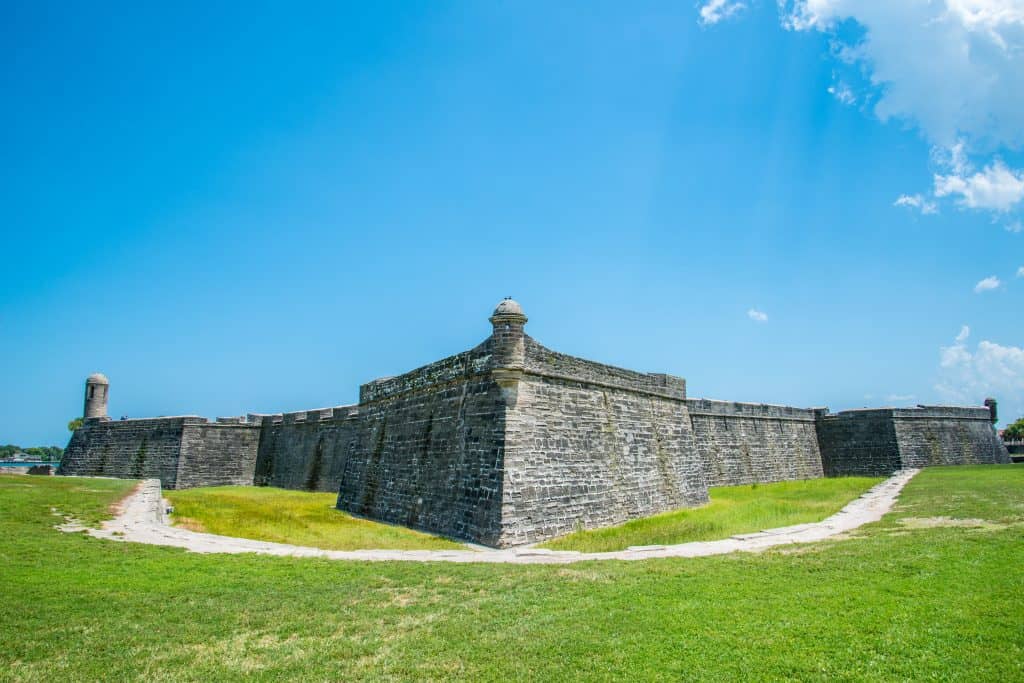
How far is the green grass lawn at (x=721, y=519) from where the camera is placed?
1223 cm

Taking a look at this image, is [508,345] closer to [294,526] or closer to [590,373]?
[590,373]

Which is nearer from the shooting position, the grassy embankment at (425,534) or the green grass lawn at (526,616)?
the green grass lawn at (526,616)

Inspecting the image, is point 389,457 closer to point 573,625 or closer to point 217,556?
point 217,556

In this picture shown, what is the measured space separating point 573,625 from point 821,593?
283cm

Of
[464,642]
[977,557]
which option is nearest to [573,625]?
[464,642]

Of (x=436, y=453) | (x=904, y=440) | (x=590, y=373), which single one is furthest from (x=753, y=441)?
(x=436, y=453)

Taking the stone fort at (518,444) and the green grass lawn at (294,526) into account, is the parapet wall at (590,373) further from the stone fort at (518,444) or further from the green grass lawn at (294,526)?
the green grass lawn at (294,526)

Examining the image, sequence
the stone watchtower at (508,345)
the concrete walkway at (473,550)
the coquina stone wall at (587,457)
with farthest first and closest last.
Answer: the stone watchtower at (508,345) < the coquina stone wall at (587,457) < the concrete walkway at (473,550)

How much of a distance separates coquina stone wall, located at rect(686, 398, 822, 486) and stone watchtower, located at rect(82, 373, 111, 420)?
107 ft

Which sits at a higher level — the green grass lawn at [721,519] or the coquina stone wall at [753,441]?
the coquina stone wall at [753,441]

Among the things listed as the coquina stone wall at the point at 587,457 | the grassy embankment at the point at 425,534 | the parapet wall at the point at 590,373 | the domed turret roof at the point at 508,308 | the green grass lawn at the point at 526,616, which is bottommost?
the green grass lawn at the point at 526,616

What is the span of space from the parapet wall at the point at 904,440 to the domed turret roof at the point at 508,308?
24.7 m

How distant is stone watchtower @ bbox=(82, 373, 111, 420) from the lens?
33438 millimetres

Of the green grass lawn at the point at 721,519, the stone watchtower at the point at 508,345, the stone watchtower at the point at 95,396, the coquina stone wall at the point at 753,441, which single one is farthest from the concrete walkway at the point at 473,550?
the stone watchtower at the point at 95,396
